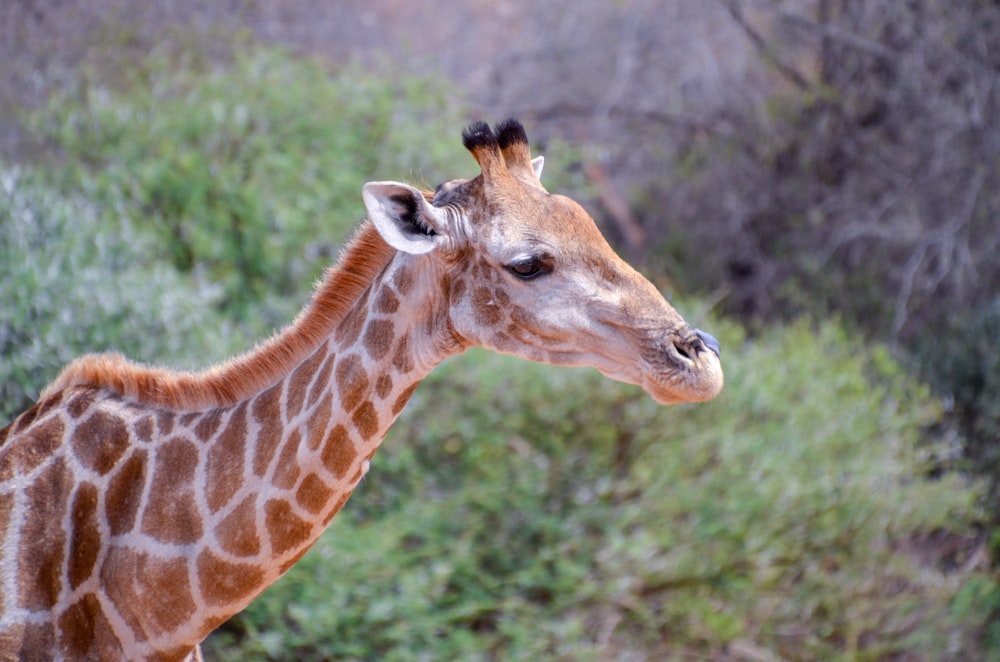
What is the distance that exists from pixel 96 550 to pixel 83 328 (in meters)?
2.49

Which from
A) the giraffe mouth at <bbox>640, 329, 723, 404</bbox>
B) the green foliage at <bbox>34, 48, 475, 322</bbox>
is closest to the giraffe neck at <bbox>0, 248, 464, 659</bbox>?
the giraffe mouth at <bbox>640, 329, 723, 404</bbox>

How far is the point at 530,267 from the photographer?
3.02 meters

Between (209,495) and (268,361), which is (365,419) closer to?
(268,361)

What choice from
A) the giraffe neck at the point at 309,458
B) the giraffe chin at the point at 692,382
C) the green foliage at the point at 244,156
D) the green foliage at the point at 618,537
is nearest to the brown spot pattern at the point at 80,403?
the giraffe neck at the point at 309,458

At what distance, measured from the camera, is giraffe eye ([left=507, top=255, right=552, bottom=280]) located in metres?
3.01

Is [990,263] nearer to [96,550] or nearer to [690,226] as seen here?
[690,226]

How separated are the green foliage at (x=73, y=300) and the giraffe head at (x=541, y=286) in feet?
9.21

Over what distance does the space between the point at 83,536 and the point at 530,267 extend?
60.1 inches

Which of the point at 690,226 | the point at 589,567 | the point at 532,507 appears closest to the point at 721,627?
the point at 589,567

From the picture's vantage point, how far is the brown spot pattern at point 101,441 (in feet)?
10.2

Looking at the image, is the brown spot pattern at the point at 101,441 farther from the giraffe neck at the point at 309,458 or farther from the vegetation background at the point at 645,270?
the vegetation background at the point at 645,270

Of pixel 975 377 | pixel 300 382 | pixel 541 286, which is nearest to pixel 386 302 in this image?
pixel 300 382

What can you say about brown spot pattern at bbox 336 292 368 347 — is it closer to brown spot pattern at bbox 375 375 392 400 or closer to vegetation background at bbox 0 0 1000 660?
brown spot pattern at bbox 375 375 392 400

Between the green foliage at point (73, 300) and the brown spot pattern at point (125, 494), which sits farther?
the green foliage at point (73, 300)
